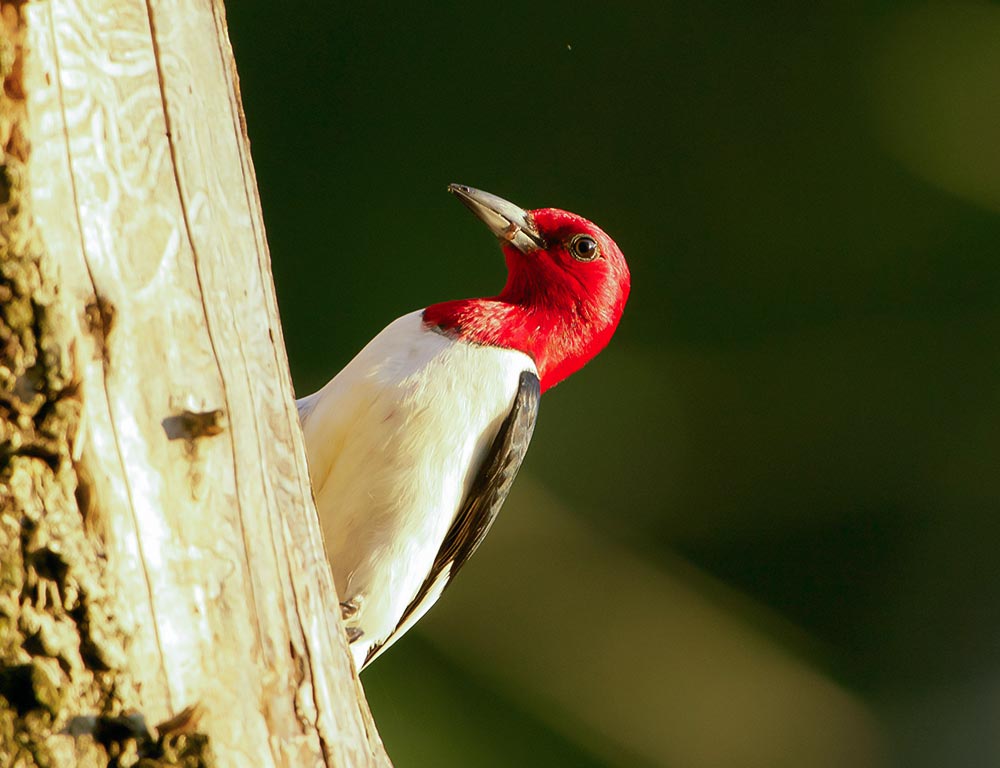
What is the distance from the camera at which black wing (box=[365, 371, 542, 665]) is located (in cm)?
301

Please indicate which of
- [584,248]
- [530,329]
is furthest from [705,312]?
[530,329]

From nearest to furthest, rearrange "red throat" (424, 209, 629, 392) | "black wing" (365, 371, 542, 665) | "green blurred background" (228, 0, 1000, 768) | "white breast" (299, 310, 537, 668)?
"white breast" (299, 310, 537, 668) < "black wing" (365, 371, 542, 665) < "red throat" (424, 209, 629, 392) < "green blurred background" (228, 0, 1000, 768)

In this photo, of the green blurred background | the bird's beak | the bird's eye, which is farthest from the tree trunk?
the green blurred background

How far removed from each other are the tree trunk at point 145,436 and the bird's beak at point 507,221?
5.07 feet

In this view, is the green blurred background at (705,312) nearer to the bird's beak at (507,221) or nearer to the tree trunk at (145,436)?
the bird's beak at (507,221)

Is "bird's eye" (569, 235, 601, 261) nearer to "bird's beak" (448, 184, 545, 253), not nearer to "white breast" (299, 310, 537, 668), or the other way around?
"bird's beak" (448, 184, 545, 253)

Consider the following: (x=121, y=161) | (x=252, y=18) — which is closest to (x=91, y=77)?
(x=121, y=161)

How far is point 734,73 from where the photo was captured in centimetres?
446

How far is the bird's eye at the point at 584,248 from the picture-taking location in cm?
352

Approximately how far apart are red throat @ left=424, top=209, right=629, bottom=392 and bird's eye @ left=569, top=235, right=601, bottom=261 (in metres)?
0.02

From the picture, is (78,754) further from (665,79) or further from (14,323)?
(665,79)

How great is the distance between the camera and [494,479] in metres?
3.04

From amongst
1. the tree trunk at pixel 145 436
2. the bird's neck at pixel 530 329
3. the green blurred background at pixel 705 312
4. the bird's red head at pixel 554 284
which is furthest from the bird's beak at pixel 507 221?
the tree trunk at pixel 145 436

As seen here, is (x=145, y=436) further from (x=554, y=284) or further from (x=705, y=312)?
(x=705, y=312)
